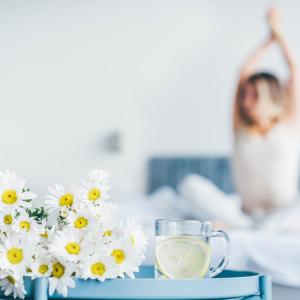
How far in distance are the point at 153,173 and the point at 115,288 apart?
3660mm

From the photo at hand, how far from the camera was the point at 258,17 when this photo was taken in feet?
15.0

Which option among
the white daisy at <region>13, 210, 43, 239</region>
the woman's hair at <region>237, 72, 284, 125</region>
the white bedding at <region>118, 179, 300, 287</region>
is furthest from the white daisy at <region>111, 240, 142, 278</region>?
the woman's hair at <region>237, 72, 284, 125</region>

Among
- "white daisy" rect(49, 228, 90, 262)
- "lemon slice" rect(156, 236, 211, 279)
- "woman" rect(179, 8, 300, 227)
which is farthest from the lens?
"woman" rect(179, 8, 300, 227)

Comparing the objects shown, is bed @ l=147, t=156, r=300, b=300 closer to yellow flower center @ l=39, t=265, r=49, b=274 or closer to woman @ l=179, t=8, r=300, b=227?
woman @ l=179, t=8, r=300, b=227

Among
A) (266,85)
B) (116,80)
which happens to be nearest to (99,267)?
(266,85)

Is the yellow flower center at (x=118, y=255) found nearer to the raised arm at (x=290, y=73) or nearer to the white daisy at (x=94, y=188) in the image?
the white daisy at (x=94, y=188)

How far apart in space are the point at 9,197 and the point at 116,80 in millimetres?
3684

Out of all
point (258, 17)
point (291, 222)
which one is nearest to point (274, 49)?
point (258, 17)

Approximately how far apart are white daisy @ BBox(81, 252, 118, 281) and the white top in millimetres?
2181

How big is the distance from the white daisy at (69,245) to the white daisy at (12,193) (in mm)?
71

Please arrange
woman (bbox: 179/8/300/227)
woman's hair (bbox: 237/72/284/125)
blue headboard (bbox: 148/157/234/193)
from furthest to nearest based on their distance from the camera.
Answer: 1. blue headboard (bbox: 148/157/234/193)
2. woman's hair (bbox: 237/72/284/125)
3. woman (bbox: 179/8/300/227)

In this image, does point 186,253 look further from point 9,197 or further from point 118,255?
point 9,197

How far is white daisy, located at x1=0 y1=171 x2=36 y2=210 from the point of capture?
0.93m

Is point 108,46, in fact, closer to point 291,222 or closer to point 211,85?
point 211,85
